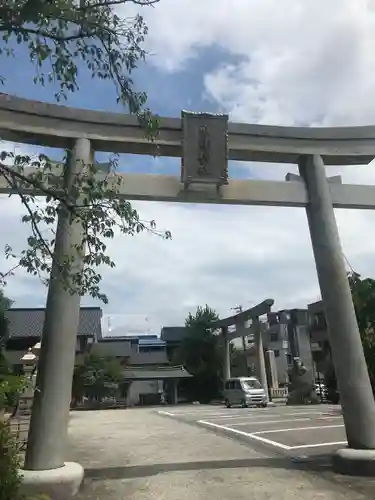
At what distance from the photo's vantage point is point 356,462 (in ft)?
20.7

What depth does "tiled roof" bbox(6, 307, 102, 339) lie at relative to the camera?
33812mm

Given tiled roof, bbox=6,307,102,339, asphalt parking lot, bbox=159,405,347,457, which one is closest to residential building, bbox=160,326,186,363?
tiled roof, bbox=6,307,102,339

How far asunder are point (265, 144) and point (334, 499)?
501 cm

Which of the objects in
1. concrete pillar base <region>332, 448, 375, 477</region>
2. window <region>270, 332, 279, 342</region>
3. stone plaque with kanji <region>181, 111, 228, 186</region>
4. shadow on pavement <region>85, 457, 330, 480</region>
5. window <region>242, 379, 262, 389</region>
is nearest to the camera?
concrete pillar base <region>332, 448, 375, 477</region>

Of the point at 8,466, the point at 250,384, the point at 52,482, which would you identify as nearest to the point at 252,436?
the point at 52,482

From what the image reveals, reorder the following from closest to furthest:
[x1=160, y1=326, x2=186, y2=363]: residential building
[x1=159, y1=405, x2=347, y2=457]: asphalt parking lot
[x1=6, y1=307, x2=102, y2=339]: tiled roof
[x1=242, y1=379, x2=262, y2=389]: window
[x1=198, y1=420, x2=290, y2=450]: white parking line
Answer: [x1=159, y1=405, x2=347, y2=457]: asphalt parking lot, [x1=198, y1=420, x2=290, y2=450]: white parking line, [x1=242, y1=379, x2=262, y2=389]: window, [x1=6, y1=307, x2=102, y2=339]: tiled roof, [x1=160, y1=326, x2=186, y2=363]: residential building

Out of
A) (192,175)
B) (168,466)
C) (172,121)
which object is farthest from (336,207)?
(168,466)

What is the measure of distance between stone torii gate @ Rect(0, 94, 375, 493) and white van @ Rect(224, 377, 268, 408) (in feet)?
59.1

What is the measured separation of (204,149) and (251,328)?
23.7m

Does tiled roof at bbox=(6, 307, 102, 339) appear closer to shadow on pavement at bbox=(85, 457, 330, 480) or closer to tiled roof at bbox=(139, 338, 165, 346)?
tiled roof at bbox=(139, 338, 165, 346)

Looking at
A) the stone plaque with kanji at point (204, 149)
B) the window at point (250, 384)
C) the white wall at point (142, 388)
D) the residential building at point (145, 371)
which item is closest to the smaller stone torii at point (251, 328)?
the window at point (250, 384)

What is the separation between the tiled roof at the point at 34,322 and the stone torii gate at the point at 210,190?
27.0m

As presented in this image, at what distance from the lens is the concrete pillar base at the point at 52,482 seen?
5.36 meters

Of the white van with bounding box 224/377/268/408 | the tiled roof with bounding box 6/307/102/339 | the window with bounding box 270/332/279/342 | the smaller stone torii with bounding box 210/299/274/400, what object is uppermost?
the window with bounding box 270/332/279/342
